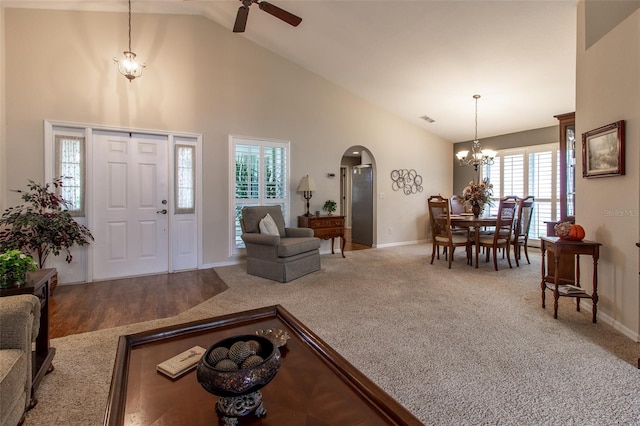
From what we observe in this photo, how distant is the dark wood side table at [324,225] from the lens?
530 centimetres

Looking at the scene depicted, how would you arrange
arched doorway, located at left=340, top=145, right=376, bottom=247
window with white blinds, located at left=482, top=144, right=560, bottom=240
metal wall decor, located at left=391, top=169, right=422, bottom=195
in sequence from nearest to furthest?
window with white blinds, located at left=482, top=144, right=560, bottom=240
arched doorway, located at left=340, top=145, right=376, bottom=247
metal wall decor, located at left=391, top=169, right=422, bottom=195

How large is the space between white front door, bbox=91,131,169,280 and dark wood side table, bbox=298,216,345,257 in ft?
7.05

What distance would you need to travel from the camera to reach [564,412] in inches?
63.0

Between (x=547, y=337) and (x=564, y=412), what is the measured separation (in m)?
1.00

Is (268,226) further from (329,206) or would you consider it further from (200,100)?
(200,100)

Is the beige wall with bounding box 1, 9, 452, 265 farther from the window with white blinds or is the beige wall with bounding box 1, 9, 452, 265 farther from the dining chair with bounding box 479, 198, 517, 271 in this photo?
the dining chair with bounding box 479, 198, 517, 271

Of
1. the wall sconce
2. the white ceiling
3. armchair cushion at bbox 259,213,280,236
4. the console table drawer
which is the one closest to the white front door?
armchair cushion at bbox 259,213,280,236

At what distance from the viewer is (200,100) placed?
15.3ft

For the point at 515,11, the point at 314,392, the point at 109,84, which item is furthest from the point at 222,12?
the point at 314,392

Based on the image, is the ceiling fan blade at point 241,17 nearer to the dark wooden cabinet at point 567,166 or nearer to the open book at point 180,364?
the open book at point 180,364

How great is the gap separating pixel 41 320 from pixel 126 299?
1442 millimetres

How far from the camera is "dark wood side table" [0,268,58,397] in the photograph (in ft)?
5.79

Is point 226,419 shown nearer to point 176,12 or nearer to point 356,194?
point 176,12

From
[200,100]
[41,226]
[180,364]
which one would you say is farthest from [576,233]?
[41,226]
